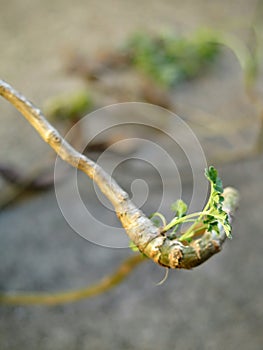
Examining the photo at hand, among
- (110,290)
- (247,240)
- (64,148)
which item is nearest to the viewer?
(64,148)

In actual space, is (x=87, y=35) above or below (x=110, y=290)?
above

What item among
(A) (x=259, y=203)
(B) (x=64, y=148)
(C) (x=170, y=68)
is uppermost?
(B) (x=64, y=148)

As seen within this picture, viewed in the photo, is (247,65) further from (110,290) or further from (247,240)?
(110,290)

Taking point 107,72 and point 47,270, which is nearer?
point 47,270

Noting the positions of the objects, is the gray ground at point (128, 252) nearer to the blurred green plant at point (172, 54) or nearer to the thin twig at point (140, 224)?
the blurred green plant at point (172, 54)

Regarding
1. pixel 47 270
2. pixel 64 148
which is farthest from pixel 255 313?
pixel 64 148

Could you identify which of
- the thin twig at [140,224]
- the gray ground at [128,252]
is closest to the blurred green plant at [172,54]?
the gray ground at [128,252]

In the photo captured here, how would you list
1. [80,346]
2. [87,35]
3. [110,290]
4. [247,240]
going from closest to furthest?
[80,346] < [110,290] < [247,240] < [87,35]
